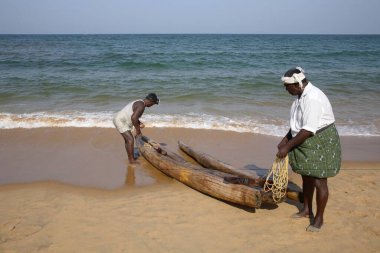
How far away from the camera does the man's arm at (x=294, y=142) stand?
11.0 feet

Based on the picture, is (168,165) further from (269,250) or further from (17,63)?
(17,63)

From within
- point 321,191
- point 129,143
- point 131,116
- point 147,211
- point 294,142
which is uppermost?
point 294,142

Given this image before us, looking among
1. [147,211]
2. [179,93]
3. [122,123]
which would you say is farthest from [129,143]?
[179,93]

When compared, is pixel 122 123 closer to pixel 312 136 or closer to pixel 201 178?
pixel 201 178

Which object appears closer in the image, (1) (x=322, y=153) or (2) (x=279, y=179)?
(1) (x=322, y=153)

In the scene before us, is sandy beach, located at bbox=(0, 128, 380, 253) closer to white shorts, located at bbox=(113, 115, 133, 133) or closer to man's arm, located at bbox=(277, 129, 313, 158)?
white shorts, located at bbox=(113, 115, 133, 133)

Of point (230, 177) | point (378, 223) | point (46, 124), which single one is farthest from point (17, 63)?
point (378, 223)

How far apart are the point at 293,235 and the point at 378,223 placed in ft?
3.70

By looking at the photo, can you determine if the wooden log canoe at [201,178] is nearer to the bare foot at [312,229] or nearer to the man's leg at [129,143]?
the man's leg at [129,143]

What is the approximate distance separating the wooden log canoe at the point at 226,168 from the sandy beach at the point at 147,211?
0.28 m

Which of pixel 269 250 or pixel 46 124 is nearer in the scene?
pixel 269 250

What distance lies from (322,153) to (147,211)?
2268 millimetres

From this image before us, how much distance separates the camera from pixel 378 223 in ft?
13.0

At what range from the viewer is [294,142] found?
11.4 feet
